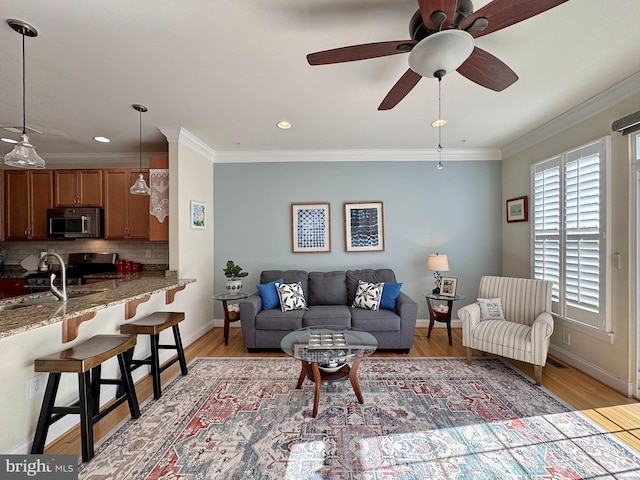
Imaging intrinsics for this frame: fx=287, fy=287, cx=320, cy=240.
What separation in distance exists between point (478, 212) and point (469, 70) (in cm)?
310

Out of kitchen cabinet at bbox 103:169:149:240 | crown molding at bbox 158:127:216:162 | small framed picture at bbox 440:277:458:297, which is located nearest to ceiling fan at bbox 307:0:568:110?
crown molding at bbox 158:127:216:162

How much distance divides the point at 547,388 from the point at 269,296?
3.02 meters

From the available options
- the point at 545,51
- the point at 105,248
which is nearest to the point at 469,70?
the point at 545,51

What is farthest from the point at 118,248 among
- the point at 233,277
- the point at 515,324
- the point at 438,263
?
the point at 515,324

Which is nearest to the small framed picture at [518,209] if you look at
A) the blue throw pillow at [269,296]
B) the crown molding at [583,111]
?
the crown molding at [583,111]

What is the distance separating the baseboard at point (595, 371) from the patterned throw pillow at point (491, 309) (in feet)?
2.46

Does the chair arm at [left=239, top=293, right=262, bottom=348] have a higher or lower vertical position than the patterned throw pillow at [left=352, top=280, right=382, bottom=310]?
lower

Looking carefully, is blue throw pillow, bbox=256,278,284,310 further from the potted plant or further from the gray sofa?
the potted plant

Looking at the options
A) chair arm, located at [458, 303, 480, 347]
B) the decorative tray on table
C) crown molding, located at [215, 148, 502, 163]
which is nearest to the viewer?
the decorative tray on table

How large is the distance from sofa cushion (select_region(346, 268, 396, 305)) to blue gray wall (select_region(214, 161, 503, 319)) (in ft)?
0.98

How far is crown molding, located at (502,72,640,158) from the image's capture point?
8.08 ft

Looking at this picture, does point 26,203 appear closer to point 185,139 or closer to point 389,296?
point 185,139

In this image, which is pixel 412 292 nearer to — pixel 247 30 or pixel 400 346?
pixel 400 346

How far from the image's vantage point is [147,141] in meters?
3.90
